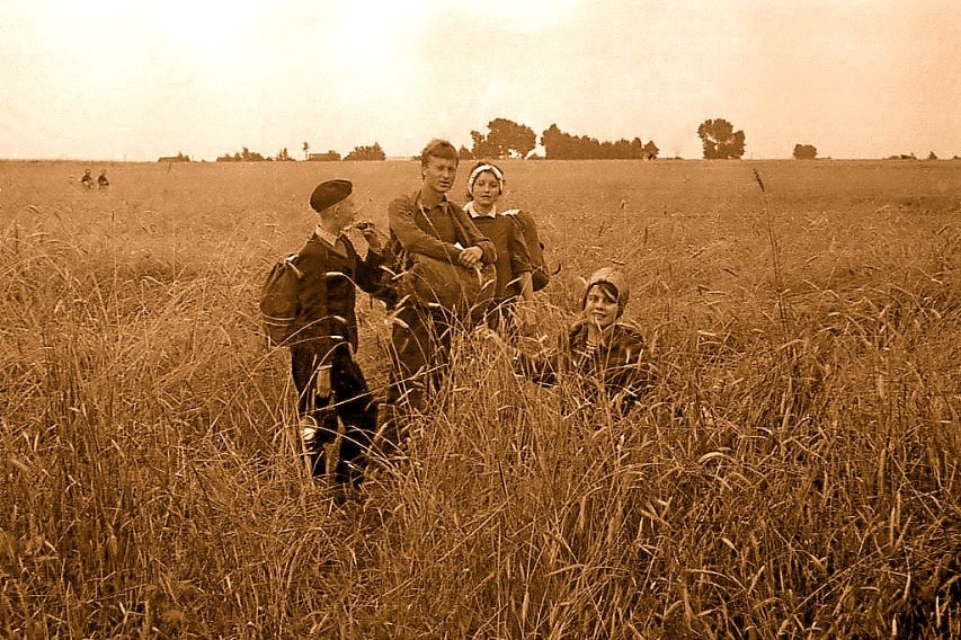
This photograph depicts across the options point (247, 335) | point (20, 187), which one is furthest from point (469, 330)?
point (20, 187)

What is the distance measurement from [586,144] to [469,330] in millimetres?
42152

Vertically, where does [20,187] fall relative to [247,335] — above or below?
above

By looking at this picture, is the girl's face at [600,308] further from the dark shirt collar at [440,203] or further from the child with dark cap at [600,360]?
the dark shirt collar at [440,203]

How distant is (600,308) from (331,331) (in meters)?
1.23

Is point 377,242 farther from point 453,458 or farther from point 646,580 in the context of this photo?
point 646,580

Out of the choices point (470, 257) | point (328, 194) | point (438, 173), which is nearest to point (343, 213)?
point (328, 194)

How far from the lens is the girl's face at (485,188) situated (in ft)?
13.5

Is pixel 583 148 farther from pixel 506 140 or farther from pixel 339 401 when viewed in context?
pixel 339 401

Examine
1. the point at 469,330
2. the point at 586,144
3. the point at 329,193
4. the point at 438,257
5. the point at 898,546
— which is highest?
the point at 586,144

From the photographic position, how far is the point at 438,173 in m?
3.80

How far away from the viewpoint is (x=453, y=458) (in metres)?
2.64

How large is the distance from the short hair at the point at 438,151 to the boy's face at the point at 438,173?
0.6 inches

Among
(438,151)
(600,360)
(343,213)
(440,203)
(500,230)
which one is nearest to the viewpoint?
(600,360)

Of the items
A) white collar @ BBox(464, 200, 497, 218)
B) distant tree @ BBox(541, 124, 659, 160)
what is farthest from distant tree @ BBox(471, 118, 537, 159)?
white collar @ BBox(464, 200, 497, 218)
